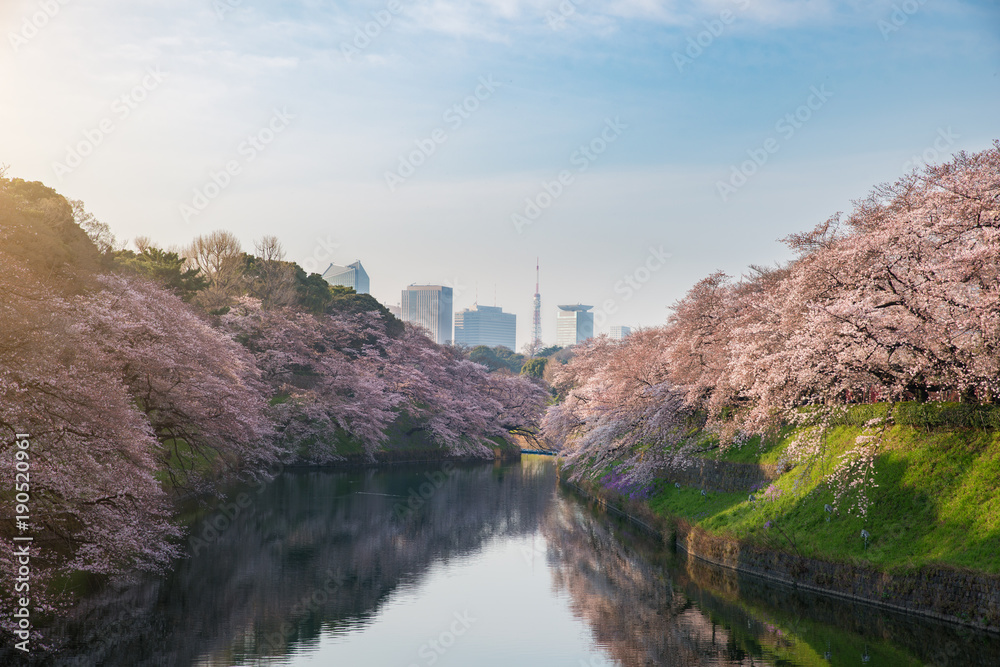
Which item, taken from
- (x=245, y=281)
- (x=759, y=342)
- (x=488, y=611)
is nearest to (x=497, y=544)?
(x=488, y=611)

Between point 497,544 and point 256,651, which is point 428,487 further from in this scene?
point 256,651

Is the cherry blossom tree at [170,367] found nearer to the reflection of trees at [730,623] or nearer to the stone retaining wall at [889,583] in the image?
the reflection of trees at [730,623]

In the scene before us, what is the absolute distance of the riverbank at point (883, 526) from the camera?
1936 cm

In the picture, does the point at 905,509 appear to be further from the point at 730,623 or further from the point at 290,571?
the point at 290,571

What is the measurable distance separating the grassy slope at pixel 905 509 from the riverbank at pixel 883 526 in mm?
34

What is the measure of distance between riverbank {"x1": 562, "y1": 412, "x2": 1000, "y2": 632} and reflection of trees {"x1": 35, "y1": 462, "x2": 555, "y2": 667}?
39.5 feet

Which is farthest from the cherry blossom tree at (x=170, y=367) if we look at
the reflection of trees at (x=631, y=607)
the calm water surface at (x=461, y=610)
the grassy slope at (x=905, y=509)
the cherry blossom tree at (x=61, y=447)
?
the grassy slope at (x=905, y=509)

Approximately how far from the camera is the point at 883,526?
2222cm

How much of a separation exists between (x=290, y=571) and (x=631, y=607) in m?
12.1

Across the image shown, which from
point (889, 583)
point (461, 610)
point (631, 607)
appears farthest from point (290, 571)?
point (889, 583)

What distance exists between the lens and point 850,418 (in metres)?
26.7

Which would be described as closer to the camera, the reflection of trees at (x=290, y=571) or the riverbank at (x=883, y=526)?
the reflection of trees at (x=290, y=571)

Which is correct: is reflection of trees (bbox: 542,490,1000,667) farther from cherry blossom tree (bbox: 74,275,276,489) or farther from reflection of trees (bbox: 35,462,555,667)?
cherry blossom tree (bbox: 74,275,276,489)

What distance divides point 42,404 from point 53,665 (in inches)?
227
